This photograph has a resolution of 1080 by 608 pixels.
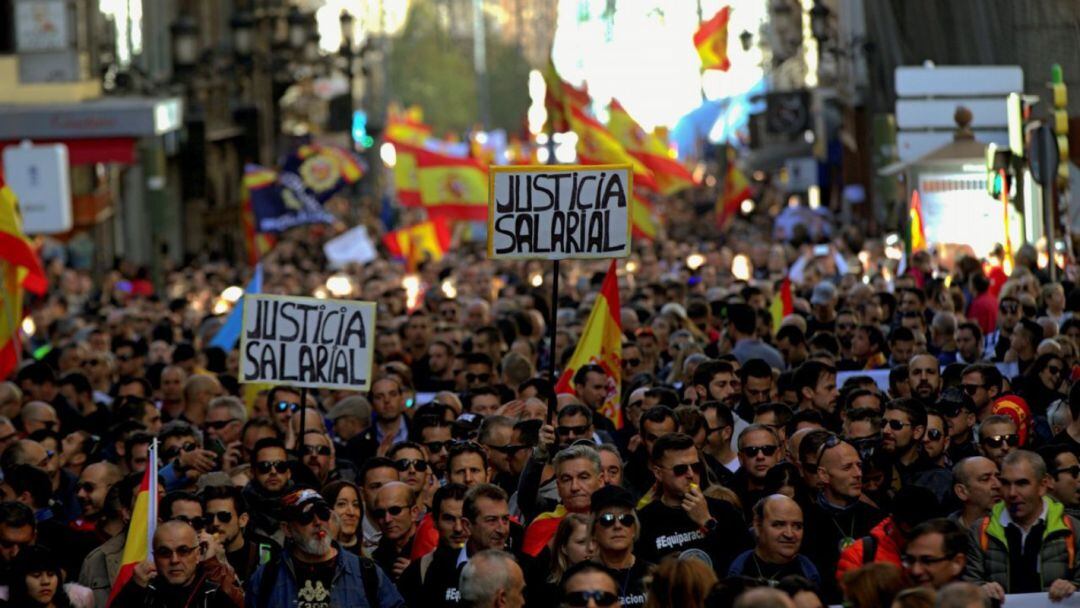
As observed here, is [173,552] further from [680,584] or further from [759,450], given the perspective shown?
[759,450]

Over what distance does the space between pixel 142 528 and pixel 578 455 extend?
1.69 m

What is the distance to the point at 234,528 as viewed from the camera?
9.70 meters

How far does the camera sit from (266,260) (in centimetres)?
3441

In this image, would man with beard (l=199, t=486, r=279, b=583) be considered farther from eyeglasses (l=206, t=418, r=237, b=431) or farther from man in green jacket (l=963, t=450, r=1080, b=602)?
eyeglasses (l=206, t=418, r=237, b=431)

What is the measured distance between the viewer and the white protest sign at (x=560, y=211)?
12086 mm

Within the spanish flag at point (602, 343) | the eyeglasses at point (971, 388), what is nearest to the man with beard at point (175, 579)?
the eyeglasses at point (971, 388)

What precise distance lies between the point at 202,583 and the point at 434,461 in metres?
2.68

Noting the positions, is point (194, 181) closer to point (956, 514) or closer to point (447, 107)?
point (956, 514)

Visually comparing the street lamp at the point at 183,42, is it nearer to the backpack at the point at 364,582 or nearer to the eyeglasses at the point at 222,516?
the eyeglasses at the point at 222,516

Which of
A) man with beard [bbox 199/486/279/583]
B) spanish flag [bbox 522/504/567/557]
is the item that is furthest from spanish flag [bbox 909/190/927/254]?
spanish flag [bbox 522/504/567/557]

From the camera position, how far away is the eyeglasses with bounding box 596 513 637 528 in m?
8.20

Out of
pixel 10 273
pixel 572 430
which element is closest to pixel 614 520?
pixel 572 430

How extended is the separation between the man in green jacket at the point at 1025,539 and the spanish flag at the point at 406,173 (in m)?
24.6

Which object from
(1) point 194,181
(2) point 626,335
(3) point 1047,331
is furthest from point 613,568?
(1) point 194,181
